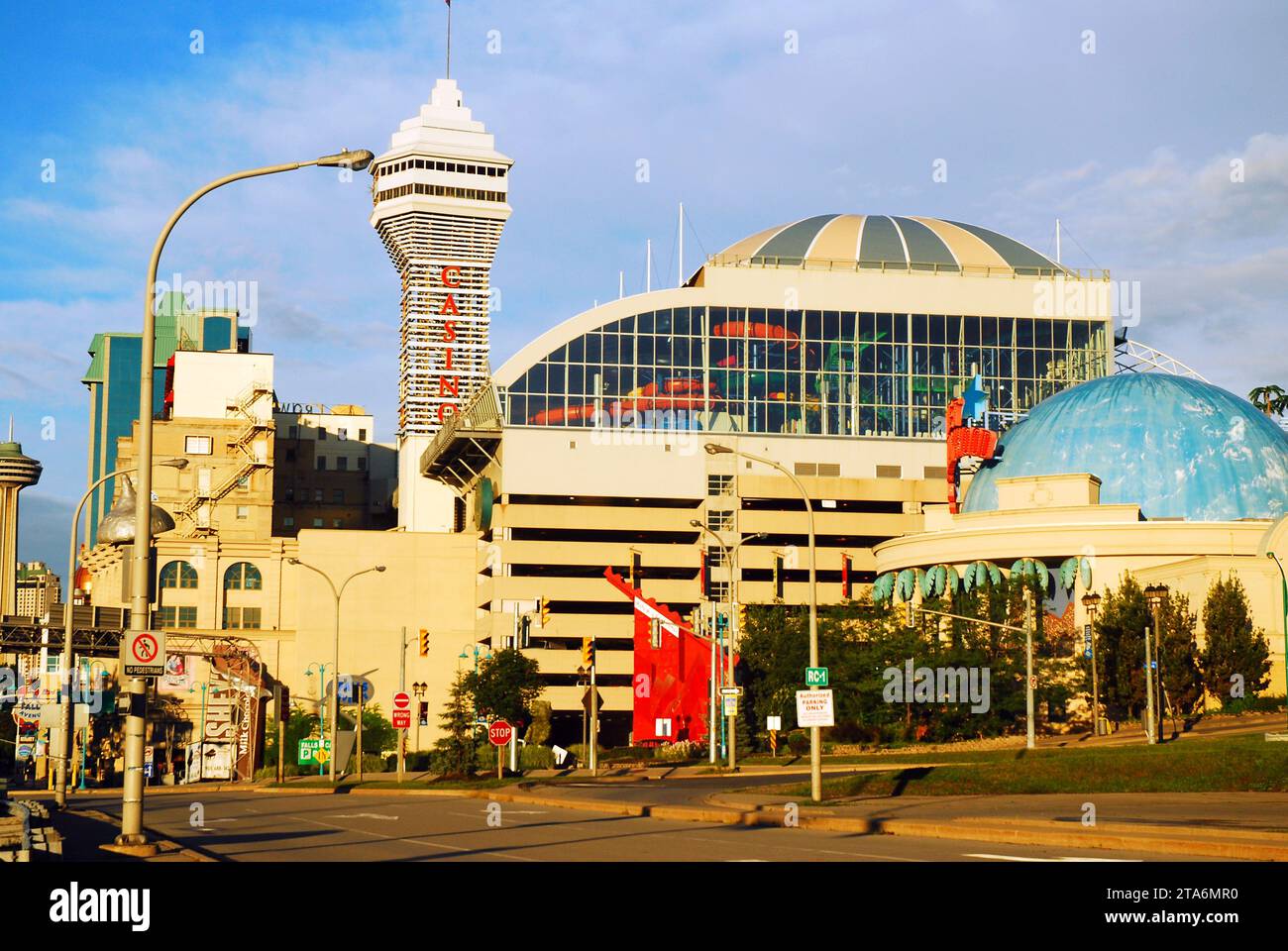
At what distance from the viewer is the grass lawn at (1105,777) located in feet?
120

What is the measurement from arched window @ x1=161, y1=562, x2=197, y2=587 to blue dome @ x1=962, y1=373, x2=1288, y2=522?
62326 millimetres

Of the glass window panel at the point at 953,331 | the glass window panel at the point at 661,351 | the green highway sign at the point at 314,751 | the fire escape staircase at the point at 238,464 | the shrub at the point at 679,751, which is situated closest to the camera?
the green highway sign at the point at 314,751

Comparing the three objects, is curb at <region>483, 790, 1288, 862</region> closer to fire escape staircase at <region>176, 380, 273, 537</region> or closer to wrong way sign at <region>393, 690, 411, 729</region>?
wrong way sign at <region>393, 690, 411, 729</region>

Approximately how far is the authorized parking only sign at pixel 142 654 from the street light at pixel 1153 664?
4056 centimetres

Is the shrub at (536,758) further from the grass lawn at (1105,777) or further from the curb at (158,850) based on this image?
the curb at (158,850)

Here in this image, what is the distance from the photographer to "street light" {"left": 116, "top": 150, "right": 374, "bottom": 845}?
24.1 metres

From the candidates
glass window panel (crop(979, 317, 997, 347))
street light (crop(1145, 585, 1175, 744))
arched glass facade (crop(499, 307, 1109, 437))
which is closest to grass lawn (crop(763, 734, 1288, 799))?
street light (crop(1145, 585, 1175, 744))

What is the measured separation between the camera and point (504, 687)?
296 feet

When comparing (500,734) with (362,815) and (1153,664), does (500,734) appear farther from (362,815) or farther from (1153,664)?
(1153,664)

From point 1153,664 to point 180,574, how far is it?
79.9 metres

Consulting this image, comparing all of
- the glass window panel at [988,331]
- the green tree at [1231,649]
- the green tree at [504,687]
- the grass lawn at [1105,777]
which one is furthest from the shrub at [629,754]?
the glass window panel at [988,331]

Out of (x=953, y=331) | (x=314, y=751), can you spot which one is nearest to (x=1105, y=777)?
(x=314, y=751)
